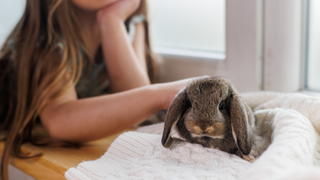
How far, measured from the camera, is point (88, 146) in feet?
2.62

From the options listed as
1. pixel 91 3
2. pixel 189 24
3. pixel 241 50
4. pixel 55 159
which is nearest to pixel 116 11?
pixel 91 3

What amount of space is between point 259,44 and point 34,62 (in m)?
0.73

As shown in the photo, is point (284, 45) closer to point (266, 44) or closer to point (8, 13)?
point (266, 44)

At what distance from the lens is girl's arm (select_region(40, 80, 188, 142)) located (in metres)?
0.72

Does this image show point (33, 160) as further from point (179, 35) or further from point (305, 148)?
point (179, 35)

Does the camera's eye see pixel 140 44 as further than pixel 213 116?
Yes

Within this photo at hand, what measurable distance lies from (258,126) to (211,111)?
0.58ft

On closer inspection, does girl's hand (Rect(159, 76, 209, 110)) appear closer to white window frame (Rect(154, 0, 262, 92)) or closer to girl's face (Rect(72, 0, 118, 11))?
white window frame (Rect(154, 0, 262, 92))

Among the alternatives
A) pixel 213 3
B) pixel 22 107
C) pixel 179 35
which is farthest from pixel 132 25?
pixel 22 107

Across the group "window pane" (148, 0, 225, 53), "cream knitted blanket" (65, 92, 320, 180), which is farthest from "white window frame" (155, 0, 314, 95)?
"cream knitted blanket" (65, 92, 320, 180)

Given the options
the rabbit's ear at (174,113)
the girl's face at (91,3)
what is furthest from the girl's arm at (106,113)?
the girl's face at (91,3)

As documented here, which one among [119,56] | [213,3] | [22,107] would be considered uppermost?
[213,3]

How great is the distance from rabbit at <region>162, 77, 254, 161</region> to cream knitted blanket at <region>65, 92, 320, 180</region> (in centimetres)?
A: 2

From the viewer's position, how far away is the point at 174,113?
53cm
